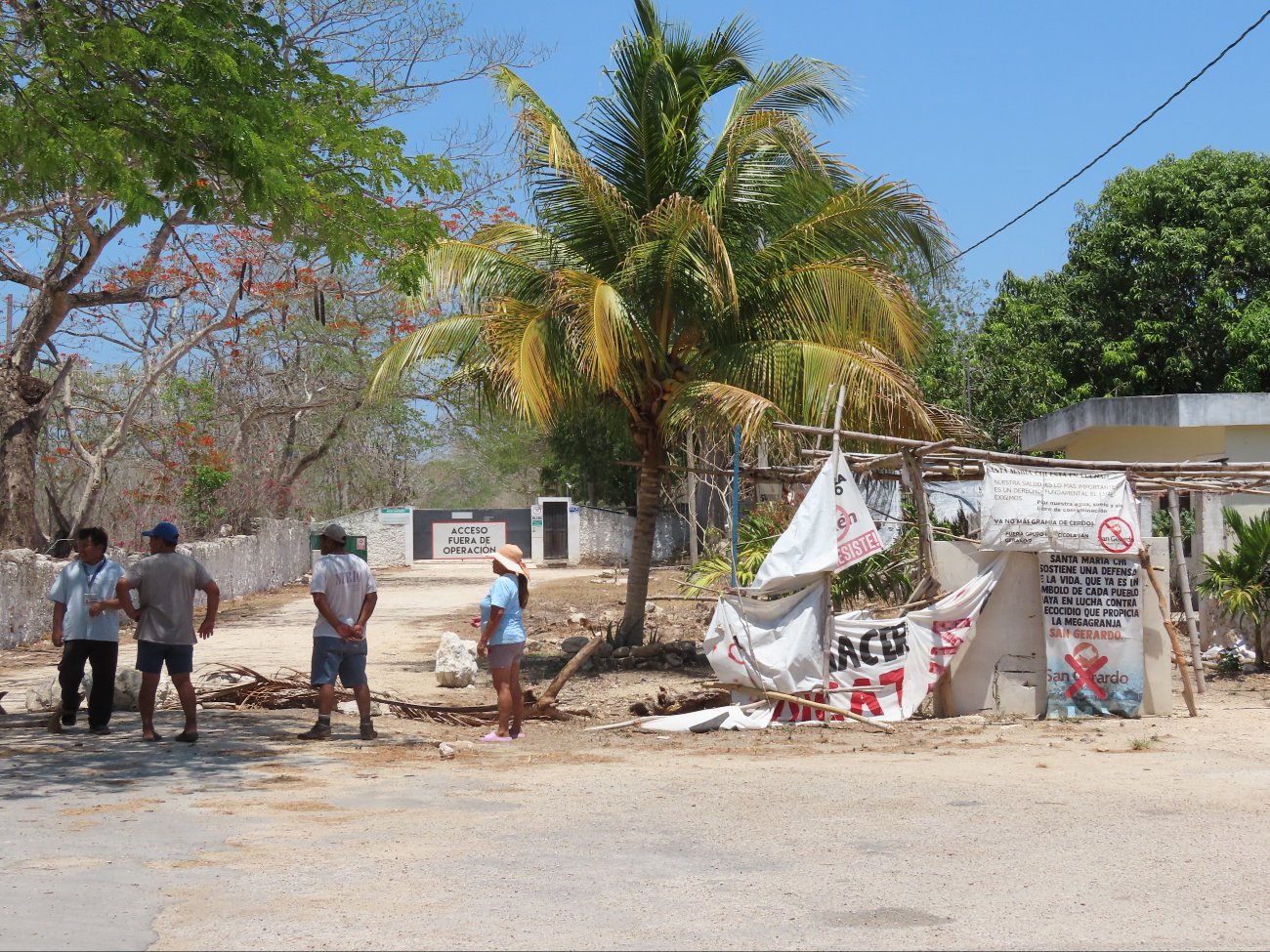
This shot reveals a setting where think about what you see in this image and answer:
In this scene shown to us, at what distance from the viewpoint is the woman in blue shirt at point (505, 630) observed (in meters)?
10.2

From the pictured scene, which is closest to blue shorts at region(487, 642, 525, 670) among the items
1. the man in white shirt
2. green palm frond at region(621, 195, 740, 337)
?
the man in white shirt

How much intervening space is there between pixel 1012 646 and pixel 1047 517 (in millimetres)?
1173

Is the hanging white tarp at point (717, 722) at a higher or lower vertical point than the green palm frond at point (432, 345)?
lower

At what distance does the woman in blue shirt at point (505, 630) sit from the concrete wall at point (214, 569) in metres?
9.04

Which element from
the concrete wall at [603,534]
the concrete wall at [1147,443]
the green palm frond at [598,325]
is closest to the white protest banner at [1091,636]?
the green palm frond at [598,325]

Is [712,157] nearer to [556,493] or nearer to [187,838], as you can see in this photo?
[187,838]

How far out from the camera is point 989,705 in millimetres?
11453

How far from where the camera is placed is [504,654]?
10.4 metres

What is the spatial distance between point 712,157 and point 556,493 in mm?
39074

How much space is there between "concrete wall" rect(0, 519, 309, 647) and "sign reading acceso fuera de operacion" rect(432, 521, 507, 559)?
8.44 metres

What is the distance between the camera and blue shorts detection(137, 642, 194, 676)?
10070mm

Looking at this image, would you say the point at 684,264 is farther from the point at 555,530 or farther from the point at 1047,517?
the point at 555,530

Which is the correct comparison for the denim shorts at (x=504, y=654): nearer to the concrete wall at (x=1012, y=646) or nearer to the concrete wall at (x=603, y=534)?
the concrete wall at (x=1012, y=646)

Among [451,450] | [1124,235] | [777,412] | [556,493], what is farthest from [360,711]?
[451,450]
